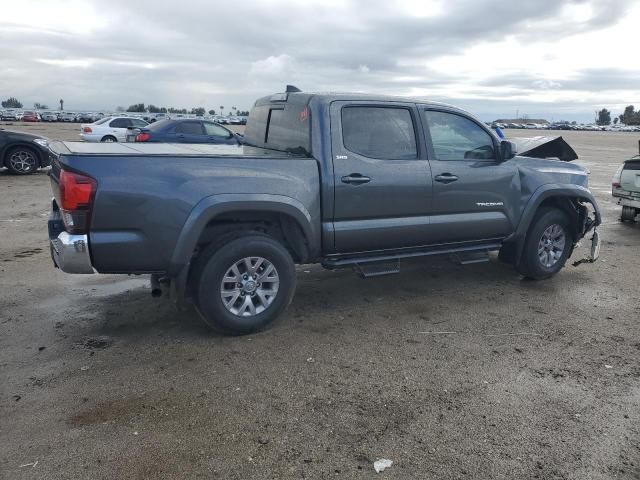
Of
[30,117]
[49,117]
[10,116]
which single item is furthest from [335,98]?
[49,117]

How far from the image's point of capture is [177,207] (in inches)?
161

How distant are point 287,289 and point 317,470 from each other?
1963mm

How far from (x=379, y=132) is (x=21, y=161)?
12.3 metres

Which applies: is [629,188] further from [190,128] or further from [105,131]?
[105,131]

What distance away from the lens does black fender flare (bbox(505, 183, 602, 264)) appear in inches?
234

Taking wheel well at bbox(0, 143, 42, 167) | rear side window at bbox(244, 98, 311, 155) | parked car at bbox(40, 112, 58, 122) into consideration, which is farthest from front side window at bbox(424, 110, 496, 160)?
parked car at bbox(40, 112, 58, 122)

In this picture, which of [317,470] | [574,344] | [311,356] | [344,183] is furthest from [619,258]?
[317,470]

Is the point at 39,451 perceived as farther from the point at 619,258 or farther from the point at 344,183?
the point at 619,258

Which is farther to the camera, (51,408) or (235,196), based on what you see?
(235,196)

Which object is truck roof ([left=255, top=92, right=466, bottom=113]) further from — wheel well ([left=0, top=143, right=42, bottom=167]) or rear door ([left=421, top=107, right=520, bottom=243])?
wheel well ([left=0, top=143, right=42, bottom=167])

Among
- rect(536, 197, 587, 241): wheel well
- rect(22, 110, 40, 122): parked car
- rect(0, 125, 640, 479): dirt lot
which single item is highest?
rect(22, 110, 40, 122): parked car

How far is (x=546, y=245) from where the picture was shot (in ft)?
20.6

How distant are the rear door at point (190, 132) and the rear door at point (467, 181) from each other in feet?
37.7

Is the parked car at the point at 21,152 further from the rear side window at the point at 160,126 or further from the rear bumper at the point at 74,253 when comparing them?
the rear bumper at the point at 74,253
